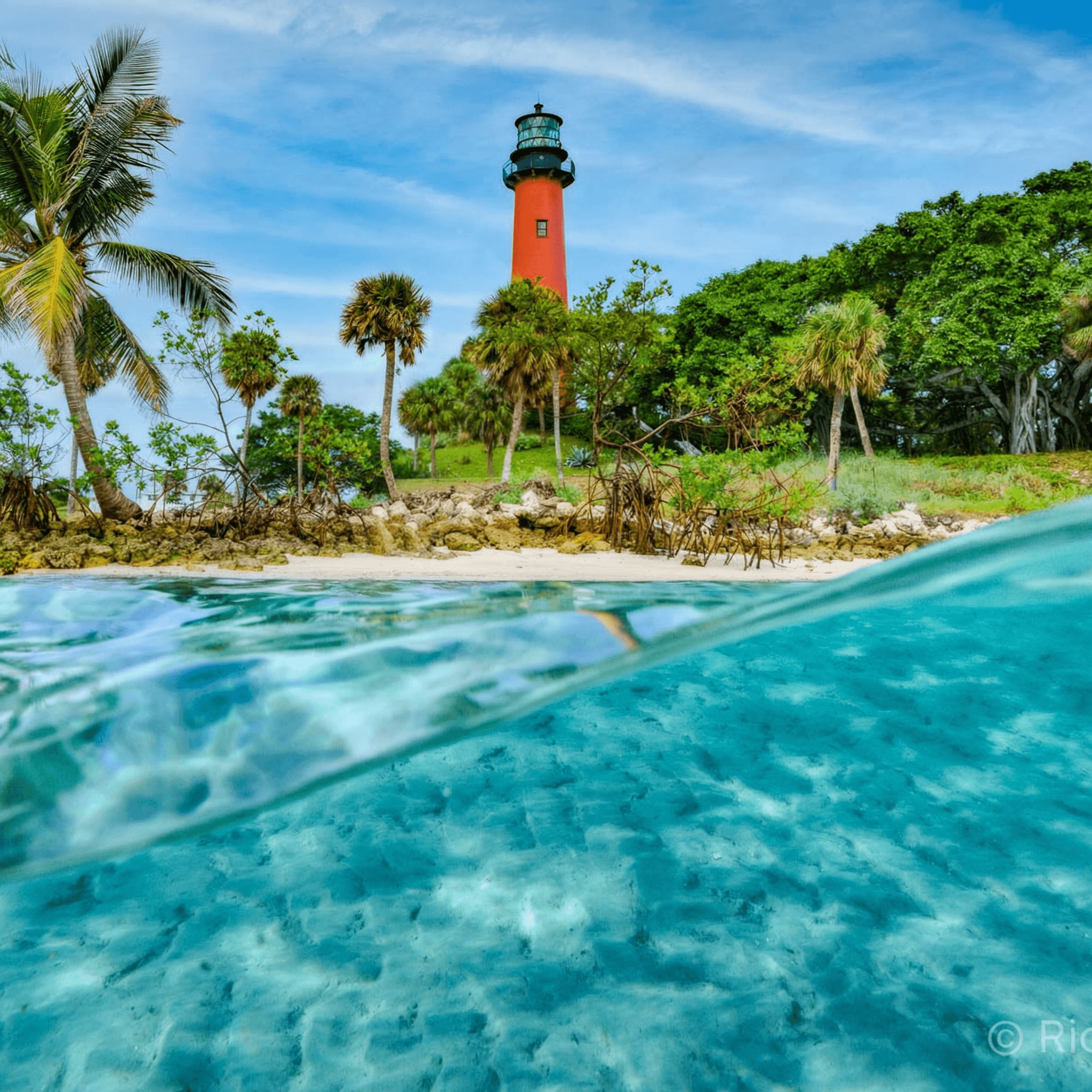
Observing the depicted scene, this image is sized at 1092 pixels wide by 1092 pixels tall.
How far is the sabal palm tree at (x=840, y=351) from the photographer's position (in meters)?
21.2

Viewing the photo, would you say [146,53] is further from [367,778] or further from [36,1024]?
[36,1024]

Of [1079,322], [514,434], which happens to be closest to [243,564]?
[514,434]

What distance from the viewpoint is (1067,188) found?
90.6 feet

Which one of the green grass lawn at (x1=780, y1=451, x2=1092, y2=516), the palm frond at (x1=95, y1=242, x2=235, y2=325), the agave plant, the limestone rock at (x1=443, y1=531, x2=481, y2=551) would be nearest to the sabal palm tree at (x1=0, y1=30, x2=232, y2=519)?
the palm frond at (x1=95, y1=242, x2=235, y2=325)

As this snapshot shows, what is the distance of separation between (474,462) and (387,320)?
2327 centimetres

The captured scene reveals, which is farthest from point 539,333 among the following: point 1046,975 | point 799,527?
point 1046,975

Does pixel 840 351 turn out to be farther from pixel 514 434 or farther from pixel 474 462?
pixel 474 462

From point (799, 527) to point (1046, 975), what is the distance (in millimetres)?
13308

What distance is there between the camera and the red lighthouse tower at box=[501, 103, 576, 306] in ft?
136

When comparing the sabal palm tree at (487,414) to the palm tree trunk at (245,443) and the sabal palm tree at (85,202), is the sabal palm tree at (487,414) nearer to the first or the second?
the palm tree trunk at (245,443)

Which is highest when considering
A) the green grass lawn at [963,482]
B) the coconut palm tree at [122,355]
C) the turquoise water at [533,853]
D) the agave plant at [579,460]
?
the coconut palm tree at [122,355]

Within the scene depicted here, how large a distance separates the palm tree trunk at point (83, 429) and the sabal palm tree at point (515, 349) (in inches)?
563

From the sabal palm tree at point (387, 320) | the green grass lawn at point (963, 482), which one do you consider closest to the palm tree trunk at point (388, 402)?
the sabal palm tree at point (387, 320)

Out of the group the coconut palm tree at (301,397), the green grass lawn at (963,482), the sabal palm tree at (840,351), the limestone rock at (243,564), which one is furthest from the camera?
the coconut palm tree at (301,397)
